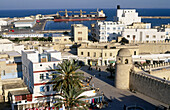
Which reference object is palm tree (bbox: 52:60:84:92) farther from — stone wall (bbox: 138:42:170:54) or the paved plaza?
stone wall (bbox: 138:42:170:54)

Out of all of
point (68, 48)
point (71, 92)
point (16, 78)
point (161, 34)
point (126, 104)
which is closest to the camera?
point (71, 92)

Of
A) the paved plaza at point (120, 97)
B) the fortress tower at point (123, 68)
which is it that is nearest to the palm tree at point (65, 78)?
the paved plaza at point (120, 97)

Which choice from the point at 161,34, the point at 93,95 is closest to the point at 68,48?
the point at 161,34

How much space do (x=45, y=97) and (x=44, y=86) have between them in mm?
1156

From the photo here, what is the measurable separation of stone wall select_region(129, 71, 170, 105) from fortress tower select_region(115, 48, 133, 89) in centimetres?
68

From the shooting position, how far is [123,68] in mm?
33719

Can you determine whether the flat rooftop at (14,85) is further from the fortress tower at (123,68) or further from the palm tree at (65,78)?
the fortress tower at (123,68)

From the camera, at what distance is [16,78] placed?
34500mm

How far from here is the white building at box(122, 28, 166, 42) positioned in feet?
207

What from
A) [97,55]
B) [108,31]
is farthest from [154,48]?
[108,31]

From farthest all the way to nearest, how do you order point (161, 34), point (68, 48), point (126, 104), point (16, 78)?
point (161, 34) < point (68, 48) < point (16, 78) < point (126, 104)

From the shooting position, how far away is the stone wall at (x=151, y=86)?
28.6m

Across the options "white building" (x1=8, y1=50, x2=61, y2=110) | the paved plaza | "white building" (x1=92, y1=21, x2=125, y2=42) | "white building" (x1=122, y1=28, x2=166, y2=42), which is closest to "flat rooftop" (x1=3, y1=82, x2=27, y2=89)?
"white building" (x1=8, y1=50, x2=61, y2=110)

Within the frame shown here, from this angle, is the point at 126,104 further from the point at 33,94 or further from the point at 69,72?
the point at 33,94
